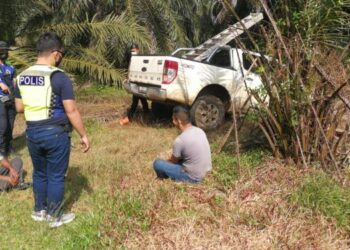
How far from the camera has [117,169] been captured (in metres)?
6.81

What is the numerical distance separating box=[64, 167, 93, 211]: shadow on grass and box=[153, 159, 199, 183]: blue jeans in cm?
84

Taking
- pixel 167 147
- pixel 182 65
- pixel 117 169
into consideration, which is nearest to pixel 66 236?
pixel 117 169

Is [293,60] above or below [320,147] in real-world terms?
above

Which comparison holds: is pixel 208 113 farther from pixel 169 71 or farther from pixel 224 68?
pixel 169 71

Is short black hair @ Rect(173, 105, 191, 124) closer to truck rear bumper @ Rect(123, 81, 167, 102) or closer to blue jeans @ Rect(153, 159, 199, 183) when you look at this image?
blue jeans @ Rect(153, 159, 199, 183)

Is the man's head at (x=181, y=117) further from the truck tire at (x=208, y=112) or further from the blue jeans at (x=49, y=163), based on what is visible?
the truck tire at (x=208, y=112)

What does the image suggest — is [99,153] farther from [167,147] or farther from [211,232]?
[211,232]

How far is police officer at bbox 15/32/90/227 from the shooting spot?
475cm

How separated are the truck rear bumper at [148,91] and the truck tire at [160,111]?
1.10m

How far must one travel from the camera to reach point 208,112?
31.4ft

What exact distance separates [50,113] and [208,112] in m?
5.09

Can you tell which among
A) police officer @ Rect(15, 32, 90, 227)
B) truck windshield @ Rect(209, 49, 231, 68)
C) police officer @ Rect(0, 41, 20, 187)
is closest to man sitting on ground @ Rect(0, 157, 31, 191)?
police officer @ Rect(0, 41, 20, 187)

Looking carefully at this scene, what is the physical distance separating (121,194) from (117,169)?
184 cm

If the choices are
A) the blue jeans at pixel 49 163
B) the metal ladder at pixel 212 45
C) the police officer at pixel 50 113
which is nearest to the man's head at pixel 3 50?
the police officer at pixel 50 113
